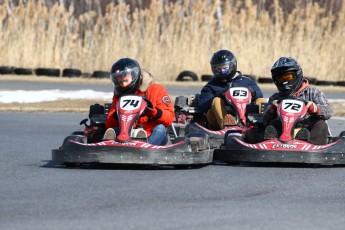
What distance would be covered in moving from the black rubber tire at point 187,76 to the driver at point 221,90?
1049 centimetres

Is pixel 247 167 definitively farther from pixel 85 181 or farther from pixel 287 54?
pixel 287 54

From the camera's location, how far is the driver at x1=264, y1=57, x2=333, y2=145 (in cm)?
1129

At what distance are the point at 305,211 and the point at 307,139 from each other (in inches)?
142

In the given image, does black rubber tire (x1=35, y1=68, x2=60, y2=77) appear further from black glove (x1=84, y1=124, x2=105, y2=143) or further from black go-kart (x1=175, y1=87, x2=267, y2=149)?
black glove (x1=84, y1=124, x2=105, y2=143)

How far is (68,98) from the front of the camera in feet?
67.7

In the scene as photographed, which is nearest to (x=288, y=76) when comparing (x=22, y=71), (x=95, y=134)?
(x=95, y=134)

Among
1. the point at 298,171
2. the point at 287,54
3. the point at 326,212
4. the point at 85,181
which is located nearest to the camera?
the point at 326,212

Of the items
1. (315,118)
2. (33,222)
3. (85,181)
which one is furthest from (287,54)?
A: (33,222)

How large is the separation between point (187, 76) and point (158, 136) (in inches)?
573

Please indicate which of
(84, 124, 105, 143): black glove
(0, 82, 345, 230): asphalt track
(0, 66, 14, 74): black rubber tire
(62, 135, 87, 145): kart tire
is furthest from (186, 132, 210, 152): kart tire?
(0, 66, 14, 74): black rubber tire

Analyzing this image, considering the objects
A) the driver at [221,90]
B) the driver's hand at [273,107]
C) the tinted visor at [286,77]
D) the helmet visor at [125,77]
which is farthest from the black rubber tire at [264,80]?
the helmet visor at [125,77]

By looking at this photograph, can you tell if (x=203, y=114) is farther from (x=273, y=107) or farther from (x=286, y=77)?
(x=273, y=107)

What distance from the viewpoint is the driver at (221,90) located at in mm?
13922

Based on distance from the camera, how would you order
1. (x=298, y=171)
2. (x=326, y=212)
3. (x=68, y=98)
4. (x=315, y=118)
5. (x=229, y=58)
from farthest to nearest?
(x=68, y=98) → (x=229, y=58) → (x=315, y=118) → (x=298, y=171) → (x=326, y=212)
